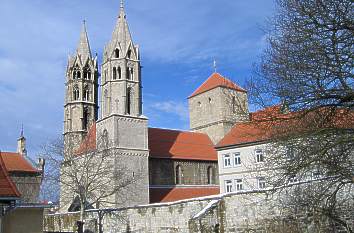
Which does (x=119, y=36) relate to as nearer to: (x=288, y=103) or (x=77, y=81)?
(x=77, y=81)

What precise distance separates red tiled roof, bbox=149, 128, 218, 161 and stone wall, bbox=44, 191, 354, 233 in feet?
53.4

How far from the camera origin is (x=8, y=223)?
15500mm

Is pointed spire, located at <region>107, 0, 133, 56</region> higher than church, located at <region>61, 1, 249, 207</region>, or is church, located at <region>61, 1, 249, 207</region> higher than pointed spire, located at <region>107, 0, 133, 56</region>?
pointed spire, located at <region>107, 0, 133, 56</region>

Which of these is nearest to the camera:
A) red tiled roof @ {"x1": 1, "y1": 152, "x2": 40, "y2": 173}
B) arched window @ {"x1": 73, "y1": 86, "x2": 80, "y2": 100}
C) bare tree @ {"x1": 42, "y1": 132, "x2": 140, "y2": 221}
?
bare tree @ {"x1": 42, "y1": 132, "x2": 140, "y2": 221}

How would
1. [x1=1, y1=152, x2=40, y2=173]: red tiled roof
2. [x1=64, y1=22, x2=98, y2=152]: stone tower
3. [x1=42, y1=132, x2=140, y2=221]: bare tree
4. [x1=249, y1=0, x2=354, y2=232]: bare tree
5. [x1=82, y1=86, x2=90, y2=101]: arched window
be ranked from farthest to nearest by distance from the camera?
1. [x1=82, y1=86, x2=90, y2=101]: arched window
2. [x1=64, y1=22, x2=98, y2=152]: stone tower
3. [x1=1, y1=152, x2=40, y2=173]: red tiled roof
4. [x1=42, y1=132, x2=140, y2=221]: bare tree
5. [x1=249, y1=0, x2=354, y2=232]: bare tree

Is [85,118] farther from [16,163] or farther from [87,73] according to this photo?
[16,163]

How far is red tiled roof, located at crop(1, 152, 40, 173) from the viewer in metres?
47.0

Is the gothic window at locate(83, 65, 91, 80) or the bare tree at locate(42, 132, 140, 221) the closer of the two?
the bare tree at locate(42, 132, 140, 221)

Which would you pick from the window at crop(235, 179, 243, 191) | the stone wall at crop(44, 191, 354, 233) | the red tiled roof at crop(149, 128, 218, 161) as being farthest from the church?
the stone wall at crop(44, 191, 354, 233)

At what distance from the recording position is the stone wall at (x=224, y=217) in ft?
58.2

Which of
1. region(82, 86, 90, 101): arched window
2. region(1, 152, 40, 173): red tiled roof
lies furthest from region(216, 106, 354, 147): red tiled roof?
region(82, 86, 90, 101): arched window

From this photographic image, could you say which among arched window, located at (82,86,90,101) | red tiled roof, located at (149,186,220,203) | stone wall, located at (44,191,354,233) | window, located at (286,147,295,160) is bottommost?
stone wall, located at (44,191,354,233)

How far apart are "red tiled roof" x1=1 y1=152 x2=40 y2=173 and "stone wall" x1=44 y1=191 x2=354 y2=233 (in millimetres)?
23093

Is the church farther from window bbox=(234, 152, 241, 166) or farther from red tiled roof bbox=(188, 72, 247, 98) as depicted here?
window bbox=(234, 152, 241, 166)
